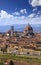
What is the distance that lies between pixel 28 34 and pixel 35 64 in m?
5.51

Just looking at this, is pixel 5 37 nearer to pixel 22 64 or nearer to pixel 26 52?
pixel 26 52

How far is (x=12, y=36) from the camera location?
37.1ft

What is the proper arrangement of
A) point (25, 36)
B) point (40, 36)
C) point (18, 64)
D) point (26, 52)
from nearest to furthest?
point (18, 64) → point (26, 52) → point (40, 36) → point (25, 36)

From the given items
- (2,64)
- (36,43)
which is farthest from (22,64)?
(36,43)

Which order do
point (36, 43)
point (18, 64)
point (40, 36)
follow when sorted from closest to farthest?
1. point (18, 64)
2. point (36, 43)
3. point (40, 36)

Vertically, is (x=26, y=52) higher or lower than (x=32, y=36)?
lower

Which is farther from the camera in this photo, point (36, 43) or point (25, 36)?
point (25, 36)

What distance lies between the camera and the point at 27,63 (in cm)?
537

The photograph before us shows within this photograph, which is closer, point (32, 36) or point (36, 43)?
point (36, 43)

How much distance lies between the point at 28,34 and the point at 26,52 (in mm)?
3169

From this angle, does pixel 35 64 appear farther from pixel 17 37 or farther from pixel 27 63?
pixel 17 37

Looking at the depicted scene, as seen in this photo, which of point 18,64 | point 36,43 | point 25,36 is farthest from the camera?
point 25,36

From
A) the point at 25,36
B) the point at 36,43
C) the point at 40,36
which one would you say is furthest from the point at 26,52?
the point at 25,36

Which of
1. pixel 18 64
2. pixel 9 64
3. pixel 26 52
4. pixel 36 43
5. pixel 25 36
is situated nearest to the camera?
pixel 9 64
